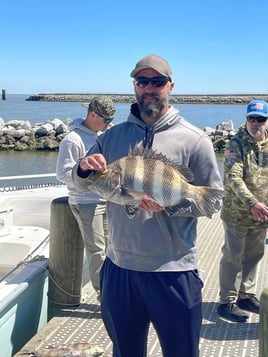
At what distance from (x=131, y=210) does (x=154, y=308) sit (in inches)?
19.1

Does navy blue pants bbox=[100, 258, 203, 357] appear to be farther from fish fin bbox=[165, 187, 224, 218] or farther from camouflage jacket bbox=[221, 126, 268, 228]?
camouflage jacket bbox=[221, 126, 268, 228]

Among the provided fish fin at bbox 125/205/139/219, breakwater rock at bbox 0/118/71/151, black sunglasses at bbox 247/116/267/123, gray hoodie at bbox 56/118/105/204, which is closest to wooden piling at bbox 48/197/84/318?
gray hoodie at bbox 56/118/105/204

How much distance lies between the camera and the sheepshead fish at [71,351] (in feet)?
11.3

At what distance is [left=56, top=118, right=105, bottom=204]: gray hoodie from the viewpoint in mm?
3756

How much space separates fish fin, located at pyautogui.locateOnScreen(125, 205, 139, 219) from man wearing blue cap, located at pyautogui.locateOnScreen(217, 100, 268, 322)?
1657 mm

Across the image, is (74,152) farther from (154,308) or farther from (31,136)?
(31,136)

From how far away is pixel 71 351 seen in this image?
3.45m

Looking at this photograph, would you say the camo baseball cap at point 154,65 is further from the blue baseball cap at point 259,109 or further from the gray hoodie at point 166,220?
the blue baseball cap at point 259,109

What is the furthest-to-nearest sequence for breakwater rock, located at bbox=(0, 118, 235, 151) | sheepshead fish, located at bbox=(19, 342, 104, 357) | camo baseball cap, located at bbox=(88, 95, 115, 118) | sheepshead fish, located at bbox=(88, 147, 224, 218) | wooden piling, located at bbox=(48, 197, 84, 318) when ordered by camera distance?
breakwater rock, located at bbox=(0, 118, 235, 151), wooden piling, located at bbox=(48, 197, 84, 318), camo baseball cap, located at bbox=(88, 95, 115, 118), sheepshead fish, located at bbox=(19, 342, 104, 357), sheepshead fish, located at bbox=(88, 147, 224, 218)

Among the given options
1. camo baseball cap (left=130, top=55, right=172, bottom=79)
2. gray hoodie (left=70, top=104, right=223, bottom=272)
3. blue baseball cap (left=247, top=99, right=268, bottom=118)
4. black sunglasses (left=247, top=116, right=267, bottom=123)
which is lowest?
gray hoodie (left=70, top=104, right=223, bottom=272)

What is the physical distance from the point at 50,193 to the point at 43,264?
277cm

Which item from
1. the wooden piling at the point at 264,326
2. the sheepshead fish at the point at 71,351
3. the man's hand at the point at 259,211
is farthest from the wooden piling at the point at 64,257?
the wooden piling at the point at 264,326

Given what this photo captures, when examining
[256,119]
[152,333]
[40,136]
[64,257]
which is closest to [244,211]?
[256,119]

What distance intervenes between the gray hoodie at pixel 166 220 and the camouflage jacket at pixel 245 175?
1429mm
